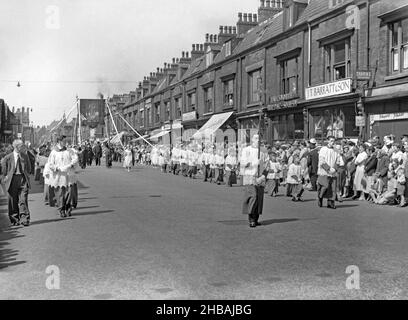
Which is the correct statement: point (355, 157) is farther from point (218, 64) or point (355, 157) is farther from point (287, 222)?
point (218, 64)

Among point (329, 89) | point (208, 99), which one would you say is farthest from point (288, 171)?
point (208, 99)

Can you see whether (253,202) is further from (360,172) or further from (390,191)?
(360,172)

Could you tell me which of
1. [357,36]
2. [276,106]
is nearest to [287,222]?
[357,36]

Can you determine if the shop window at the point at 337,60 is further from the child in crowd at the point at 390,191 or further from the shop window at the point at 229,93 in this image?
the shop window at the point at 229,93

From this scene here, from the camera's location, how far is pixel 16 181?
409 inches

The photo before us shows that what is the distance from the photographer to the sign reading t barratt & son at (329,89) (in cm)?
2069

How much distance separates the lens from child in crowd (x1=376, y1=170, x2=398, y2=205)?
14.0 meters

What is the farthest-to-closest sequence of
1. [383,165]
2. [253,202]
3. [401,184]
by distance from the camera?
1. [383,165]
2. [401,184]
3. [253,202]

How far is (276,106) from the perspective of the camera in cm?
2669

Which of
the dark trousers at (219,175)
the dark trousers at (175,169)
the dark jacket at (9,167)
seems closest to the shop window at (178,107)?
the dark trousers at (175,169)

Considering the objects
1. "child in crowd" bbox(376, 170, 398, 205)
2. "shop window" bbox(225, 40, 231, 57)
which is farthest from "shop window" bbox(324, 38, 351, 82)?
"shop window" bbox(225, 40, 231, 57)

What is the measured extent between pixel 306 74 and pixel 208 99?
14789 mm

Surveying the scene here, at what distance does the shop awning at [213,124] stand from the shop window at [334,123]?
9855 millimetres

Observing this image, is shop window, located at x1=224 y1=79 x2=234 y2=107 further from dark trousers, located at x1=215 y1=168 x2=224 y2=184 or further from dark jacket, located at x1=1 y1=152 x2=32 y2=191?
dark jacket, located at x1=1 y1=152 x2=32 y2=191
